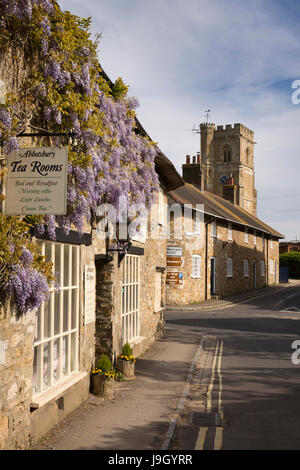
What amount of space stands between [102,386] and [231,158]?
217 ft

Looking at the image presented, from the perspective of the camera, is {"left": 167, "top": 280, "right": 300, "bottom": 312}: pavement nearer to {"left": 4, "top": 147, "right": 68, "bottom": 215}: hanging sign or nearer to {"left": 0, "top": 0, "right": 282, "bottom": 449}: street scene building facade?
{"left": 0, "top": 0, "right": 282, "bottom": 449}: street scene building facade

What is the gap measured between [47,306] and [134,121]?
4.74 meters

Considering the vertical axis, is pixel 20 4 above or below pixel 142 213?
above

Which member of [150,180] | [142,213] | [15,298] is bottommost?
[15,298]

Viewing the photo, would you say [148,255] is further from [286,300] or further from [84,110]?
[286,300]

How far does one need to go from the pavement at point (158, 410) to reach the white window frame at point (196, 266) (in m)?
13.8

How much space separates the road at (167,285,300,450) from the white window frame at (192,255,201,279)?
8784mm

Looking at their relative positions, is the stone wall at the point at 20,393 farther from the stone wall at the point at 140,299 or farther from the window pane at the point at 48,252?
the stone wall at the point at 140,299

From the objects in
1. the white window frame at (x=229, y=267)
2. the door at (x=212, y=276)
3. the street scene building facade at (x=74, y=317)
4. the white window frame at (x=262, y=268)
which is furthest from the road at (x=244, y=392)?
the white window frame at (x=262, y=268)

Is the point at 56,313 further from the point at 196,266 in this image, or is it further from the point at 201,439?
the point at 196,266

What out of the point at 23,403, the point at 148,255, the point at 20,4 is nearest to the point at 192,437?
the point at 23,403

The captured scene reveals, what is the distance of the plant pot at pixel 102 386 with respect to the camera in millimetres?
8469

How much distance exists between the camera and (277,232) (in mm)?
50188

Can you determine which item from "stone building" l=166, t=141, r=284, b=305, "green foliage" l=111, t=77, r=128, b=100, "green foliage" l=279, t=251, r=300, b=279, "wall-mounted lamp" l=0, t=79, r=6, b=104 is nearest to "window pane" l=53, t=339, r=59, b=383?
"wall-mounted lamp" l=0, t=79, r=6, b=104
